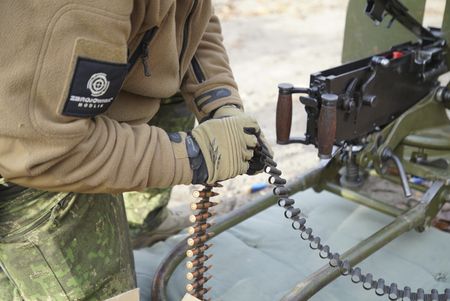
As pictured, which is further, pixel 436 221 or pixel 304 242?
pixel 436 221

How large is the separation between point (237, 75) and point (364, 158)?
3414mm

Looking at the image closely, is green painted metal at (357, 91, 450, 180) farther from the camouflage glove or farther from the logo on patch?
the logo on patch

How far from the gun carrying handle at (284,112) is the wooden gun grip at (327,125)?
0.45 ft

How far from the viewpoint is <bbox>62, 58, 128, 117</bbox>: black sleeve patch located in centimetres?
155

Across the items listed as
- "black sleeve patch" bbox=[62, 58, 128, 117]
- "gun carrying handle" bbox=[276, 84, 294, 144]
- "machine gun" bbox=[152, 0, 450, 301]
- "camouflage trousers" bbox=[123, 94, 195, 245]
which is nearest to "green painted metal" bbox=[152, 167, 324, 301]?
"machine gun" bbox=[152, 0, 450, 301]

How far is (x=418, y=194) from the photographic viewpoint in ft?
11.6

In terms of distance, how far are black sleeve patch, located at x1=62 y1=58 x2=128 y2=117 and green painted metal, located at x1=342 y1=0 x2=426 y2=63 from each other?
202 cm

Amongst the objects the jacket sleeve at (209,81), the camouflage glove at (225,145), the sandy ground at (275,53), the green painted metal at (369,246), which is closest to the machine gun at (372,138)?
the green painted metal at (369,246)

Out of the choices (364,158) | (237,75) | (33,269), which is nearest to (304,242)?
(364,158)

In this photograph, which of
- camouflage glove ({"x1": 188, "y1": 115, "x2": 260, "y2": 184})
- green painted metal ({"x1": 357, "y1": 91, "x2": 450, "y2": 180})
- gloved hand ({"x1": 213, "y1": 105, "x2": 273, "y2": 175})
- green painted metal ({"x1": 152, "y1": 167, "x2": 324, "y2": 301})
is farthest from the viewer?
green painted metal ({"x1": 357, "y1": 91, "x2": 450, "y2": 180})

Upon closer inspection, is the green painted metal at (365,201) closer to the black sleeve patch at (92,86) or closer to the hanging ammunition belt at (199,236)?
the hanging ammunition belt at (199,236)

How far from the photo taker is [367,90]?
2510 mm

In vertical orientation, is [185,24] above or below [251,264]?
above

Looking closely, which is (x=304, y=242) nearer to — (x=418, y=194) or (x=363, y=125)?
(x=363, y=125)
